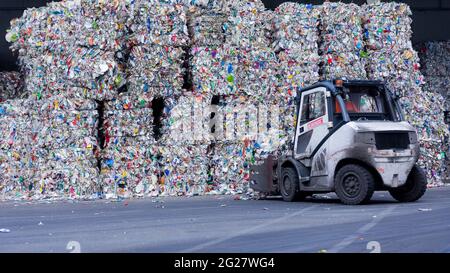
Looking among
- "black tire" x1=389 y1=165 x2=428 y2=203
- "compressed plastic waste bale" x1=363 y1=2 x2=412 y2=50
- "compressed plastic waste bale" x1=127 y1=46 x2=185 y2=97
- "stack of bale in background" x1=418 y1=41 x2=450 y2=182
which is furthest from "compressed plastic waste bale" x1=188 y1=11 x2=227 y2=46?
"stack of bale in background" x1=418 y1=41 x2=450 y2=182

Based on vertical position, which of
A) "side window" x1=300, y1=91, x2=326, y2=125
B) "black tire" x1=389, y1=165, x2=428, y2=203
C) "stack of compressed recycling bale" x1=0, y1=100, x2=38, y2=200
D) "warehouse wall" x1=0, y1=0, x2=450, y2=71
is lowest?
"black tire" x1=389, y1=165, x2=428, y2=203

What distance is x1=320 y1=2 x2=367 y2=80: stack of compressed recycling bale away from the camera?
48.6 feet

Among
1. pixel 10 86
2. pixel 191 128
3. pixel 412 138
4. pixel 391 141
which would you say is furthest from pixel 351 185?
pixel 10 86

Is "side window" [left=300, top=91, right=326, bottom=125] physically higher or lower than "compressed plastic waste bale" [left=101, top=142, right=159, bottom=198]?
higher

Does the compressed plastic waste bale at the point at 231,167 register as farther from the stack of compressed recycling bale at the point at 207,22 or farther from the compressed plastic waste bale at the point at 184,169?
the stack of compressed recycling bale at the point at 207,22

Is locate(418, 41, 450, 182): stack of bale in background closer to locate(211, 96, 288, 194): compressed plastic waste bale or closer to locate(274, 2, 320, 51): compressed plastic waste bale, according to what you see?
locate(274, 2, 320, 51): compressed plastic waste bale

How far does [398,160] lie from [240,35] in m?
4.62

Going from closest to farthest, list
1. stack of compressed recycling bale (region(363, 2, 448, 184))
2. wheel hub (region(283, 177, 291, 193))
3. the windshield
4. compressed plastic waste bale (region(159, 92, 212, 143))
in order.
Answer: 1. the windshield
2. wheel hub (region(283, 177, 291, 193))
3. compressed plastic waste bale (region(159, 92, 212, 143))
4. stack of compressed recycling bale (region(363, 2, 448, 184))

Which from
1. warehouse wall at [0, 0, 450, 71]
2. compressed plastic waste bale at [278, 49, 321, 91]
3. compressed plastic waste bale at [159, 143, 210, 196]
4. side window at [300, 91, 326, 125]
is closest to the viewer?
side window at [300, 91, 326, 125]

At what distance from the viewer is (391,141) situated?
11.5 m

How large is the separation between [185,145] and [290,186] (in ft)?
8.26

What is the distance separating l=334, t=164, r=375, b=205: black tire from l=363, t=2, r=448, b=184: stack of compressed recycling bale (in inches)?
162

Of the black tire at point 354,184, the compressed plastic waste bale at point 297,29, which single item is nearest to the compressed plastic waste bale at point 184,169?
the compressed plastic waste bale at point 297,29
